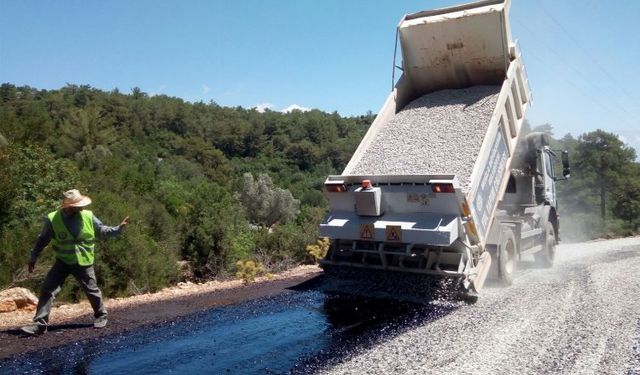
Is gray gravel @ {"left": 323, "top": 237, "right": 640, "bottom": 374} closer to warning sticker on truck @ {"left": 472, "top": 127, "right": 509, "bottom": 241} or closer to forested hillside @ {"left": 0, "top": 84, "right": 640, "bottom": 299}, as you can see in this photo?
warning sticker on truck @ {"left": 472, "top": 127, "right": 509, "bottom": 241}

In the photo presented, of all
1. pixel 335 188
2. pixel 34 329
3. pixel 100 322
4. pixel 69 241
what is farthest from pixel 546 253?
pixel 34 329

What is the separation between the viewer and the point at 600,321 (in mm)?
5086

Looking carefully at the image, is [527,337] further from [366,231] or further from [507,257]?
[507,257]

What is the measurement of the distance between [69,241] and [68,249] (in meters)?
0.08

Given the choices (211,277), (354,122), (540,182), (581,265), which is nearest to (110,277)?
(211,277)

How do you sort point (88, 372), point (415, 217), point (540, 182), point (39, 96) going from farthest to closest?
1. point (39, 96)
2. point (540, 182)
3. point (415, 217)
4. point (88, 372)

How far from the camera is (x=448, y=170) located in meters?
6.49

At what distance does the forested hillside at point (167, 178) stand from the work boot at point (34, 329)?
2016 millimetres

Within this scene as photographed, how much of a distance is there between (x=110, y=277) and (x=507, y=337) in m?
5.86

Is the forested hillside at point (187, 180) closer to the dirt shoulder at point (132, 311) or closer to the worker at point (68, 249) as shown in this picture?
the dirt shoulder at point (132, 311)

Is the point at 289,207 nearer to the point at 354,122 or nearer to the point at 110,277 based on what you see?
the point at 110,277

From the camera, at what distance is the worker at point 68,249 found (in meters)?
5.29

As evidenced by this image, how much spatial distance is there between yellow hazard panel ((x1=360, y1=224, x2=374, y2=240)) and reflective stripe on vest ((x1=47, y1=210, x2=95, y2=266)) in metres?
3.15

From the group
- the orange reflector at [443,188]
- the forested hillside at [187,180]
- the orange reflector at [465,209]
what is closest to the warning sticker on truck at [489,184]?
the orange reflector at [465,209]
